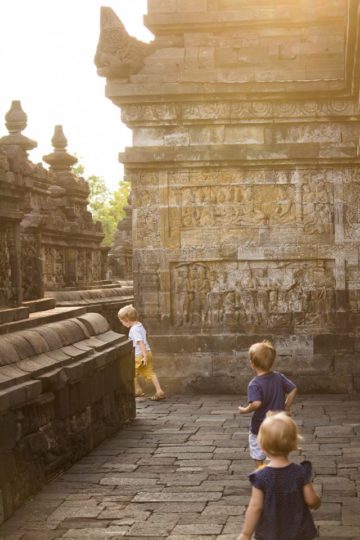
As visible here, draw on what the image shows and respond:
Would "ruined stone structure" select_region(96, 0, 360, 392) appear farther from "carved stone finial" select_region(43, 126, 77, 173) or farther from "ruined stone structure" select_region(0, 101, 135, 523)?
"carved stone finial" select_region(43, 126, 77, 173)

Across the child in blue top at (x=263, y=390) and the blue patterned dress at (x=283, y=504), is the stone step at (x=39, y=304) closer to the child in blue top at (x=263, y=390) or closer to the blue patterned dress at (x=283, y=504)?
the child in blue top at (x=263, y=390)

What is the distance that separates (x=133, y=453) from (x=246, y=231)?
17.2 ft

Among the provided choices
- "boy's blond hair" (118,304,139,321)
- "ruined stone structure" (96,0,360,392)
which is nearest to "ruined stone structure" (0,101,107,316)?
"boy's blond hair" (118,304,139,321)

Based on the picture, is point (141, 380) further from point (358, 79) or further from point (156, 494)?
point (156, 494)

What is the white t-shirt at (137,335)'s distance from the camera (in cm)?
1219

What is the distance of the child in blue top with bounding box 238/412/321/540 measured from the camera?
430cm

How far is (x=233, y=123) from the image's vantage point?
1319 cm

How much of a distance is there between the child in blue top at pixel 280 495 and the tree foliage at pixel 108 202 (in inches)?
2587

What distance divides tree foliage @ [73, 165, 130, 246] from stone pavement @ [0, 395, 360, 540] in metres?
60.4

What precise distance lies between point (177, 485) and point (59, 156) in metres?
14.7

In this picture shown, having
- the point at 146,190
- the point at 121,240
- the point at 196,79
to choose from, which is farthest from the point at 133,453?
the point at 121,240

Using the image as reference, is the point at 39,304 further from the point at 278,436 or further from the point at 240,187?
the point at 278,436

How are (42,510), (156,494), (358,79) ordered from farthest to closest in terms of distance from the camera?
1. (358,79)
2. (156,494)
3. (42,510)

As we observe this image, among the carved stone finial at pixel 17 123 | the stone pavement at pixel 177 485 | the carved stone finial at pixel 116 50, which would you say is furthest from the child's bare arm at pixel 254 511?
the carved stone finial at pixel 17 123
